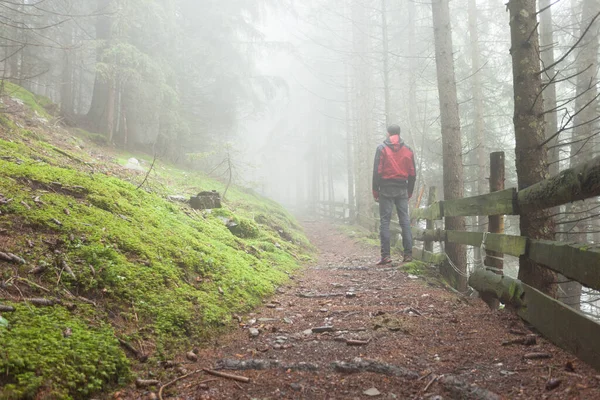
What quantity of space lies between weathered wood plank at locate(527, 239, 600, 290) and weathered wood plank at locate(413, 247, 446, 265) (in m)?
3.38

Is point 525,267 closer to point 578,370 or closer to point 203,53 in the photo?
point 578,370

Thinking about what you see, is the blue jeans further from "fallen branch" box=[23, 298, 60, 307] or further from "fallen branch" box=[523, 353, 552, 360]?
"fallen branch" box=[23, 298, 60, 307]

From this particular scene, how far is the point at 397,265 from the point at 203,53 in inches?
595

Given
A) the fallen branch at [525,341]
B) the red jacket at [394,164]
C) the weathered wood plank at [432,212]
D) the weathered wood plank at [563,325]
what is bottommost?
the fallen branch at [525,341]

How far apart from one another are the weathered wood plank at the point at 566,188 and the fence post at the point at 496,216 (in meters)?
1.05

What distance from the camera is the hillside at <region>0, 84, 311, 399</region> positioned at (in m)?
2.10

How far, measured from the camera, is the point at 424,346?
3.00 meters

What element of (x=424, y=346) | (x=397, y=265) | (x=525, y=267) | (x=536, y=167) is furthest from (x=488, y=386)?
(x=397, y=265)

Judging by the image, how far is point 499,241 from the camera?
3.92 m

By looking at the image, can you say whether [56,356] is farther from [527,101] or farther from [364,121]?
[364,121]

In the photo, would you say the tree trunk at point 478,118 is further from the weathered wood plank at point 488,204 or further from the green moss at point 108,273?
the green moss at point 108,273

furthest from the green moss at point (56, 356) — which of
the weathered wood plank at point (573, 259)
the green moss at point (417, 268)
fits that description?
the green moss at point (417, 268)

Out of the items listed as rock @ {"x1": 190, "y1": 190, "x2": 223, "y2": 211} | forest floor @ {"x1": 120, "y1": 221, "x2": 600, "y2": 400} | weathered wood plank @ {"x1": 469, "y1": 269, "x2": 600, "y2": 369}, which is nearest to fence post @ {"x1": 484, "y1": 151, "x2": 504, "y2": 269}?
weathered wood plank @ {"x1": 469, "y1": 269, "x2": 600, "y2": 369}

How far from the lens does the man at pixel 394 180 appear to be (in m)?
7.41
